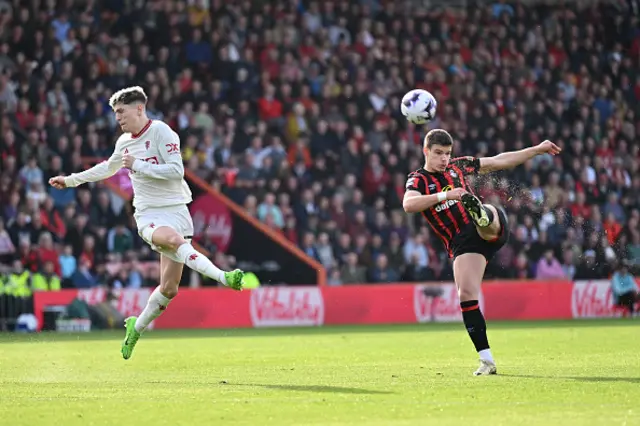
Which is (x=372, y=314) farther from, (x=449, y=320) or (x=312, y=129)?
(x=312, y=129)

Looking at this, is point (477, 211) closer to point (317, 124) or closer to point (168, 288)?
point (168, 288)

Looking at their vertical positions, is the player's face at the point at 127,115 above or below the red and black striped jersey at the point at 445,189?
above

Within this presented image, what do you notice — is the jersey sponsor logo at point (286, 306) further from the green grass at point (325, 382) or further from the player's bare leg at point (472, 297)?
the player's bare leg at point (472, 297)

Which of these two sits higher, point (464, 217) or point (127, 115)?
point (127, 115)

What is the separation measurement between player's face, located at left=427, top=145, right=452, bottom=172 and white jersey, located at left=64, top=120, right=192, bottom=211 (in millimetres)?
2204

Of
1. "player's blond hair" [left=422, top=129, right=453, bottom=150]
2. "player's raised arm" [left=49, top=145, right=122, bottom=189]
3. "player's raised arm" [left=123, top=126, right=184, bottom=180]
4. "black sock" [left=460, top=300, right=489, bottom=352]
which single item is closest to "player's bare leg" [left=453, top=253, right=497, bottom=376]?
"black sock" [left=460, top=300, right=489, bottom=352]

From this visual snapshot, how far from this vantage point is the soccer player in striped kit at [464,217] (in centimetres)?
1002

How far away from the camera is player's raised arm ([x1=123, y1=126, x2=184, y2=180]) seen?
10555 millimetres

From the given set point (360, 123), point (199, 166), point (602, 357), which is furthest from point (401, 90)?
point (602, 357)

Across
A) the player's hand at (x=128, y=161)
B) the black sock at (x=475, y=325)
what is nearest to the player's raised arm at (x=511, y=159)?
the black sock at (x=475, y=325)

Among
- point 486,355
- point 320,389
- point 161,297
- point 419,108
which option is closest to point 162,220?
point 161,297

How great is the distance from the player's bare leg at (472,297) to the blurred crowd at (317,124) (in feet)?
37.8

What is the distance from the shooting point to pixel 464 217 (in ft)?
34.2

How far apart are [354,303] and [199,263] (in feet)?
38.2
